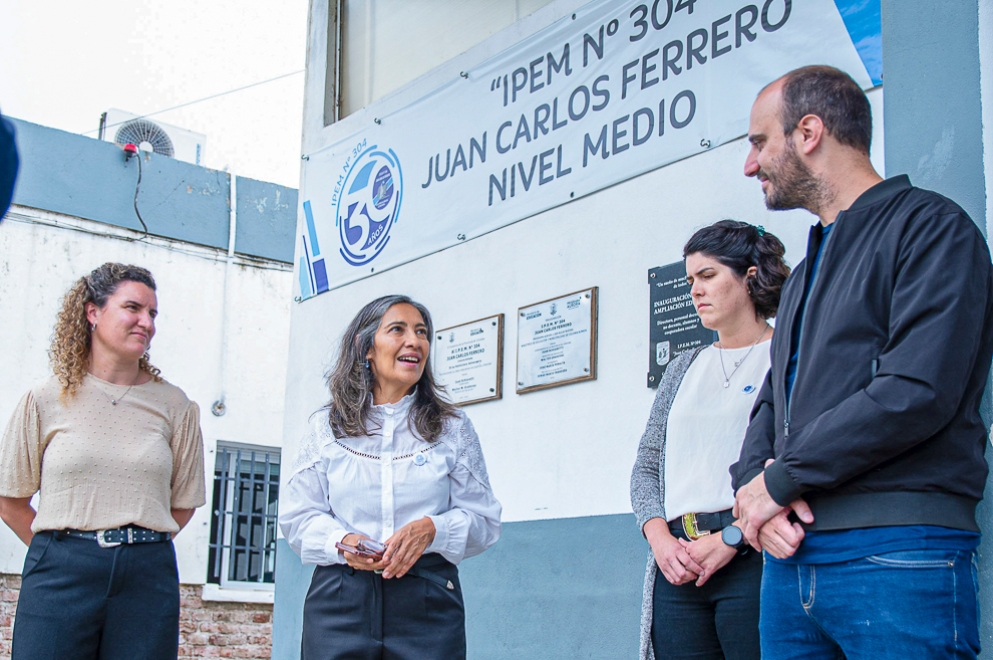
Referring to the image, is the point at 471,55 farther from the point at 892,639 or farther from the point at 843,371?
the point at 892,639

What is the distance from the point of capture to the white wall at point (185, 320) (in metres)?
8.86

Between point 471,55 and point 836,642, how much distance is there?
377 cm

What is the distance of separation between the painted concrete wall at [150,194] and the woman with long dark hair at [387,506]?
698cm

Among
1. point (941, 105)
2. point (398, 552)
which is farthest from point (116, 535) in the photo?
point (941, 105)

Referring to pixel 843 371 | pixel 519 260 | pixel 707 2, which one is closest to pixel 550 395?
pixel 519 260

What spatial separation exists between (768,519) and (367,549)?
104cm

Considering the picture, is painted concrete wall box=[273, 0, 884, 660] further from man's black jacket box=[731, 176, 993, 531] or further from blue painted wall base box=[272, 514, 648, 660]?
man's black jacket box=[731, 176, 993, 531]

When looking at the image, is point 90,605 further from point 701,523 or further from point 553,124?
point 553,124

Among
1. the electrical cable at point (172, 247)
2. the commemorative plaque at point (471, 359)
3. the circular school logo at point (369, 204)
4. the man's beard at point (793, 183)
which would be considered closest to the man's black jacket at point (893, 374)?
the man's beard at point (793, 183)

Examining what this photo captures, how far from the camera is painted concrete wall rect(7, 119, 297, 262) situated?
9180 mm

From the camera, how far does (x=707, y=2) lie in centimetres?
390

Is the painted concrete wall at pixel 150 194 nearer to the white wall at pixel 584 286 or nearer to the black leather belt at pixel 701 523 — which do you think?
the white wall at pixel 584 286

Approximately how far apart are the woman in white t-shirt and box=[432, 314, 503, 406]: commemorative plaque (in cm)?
170

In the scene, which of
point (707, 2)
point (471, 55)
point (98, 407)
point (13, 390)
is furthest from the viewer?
point (13, 390)
